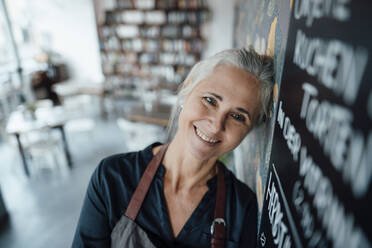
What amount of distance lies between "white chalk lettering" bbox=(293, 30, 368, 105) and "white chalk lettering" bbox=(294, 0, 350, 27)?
0.04 m

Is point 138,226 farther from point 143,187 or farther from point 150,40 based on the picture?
point 150,40

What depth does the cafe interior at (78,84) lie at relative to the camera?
339 centimetres

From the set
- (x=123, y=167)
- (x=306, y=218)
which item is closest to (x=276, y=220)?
(x=306, y=218)

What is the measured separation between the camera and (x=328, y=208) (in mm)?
412

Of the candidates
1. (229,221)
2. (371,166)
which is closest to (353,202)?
(371,166)

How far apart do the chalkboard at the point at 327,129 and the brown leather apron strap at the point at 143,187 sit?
59 centimetres

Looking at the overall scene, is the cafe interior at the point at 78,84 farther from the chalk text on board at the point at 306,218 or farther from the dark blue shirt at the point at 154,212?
the chalk text on board at the point at 306,218

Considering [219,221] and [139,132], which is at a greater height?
[219,221]

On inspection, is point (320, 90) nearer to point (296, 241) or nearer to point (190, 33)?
point (296, 241)

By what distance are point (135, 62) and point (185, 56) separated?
5.03 feet

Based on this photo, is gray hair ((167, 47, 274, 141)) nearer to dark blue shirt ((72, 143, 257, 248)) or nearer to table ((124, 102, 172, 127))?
dark blue shirt ((72, 143, 257, 248))

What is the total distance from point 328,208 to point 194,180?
73 cm

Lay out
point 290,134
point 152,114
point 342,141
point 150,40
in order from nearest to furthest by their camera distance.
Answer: point 342,141 < point 290,134 < point 152,114 < point 150,40

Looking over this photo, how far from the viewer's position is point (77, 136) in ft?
16.0
